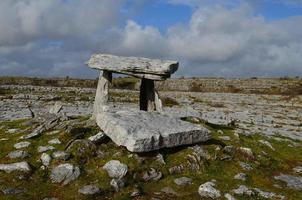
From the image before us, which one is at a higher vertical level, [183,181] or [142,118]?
[142,118]

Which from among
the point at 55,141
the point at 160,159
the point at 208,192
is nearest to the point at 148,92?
the point at 55,141

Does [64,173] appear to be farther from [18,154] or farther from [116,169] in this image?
[18,154]

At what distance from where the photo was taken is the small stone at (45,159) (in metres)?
22.5

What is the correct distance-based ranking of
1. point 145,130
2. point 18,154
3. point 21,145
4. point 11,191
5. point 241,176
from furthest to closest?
point 21,145 → point 145,130 → point 18,154 → point 241,176 → point 11,191

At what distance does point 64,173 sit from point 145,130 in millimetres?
4728

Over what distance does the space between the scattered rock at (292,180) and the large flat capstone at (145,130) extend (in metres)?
4.54

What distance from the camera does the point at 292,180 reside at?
23922 millimetres

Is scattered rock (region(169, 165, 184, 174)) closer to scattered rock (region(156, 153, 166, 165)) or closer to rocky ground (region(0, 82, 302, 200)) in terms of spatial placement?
rocky ground (region(0, 82, 302, 200))

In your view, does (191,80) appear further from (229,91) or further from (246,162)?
(246,162)

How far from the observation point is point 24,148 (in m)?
24.2

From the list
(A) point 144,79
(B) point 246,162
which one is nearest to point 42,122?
(A) point 144,79

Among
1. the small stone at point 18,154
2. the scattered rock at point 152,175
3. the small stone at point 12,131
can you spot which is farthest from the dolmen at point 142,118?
the small stone at point 12,131

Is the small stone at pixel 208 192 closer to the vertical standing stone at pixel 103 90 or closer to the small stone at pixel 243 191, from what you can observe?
the small stone at pixel 243 191

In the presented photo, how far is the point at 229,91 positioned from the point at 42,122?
75851mm
